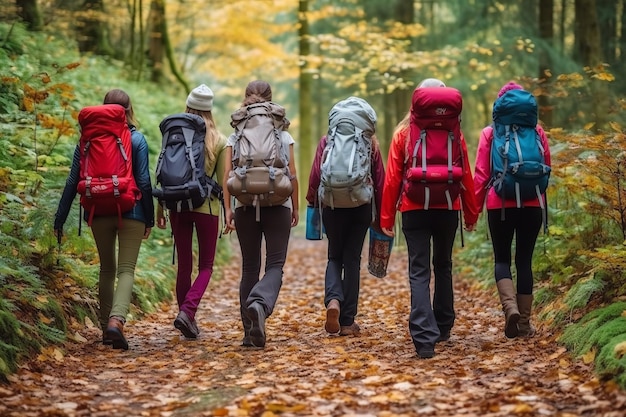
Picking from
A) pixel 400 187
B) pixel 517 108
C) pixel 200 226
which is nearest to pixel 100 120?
pixel 200 226

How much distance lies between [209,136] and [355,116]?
133 centimetres

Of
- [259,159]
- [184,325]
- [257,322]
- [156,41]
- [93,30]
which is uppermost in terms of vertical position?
[156,41]

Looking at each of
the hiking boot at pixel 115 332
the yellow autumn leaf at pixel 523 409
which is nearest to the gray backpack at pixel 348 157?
the hiking boot at pixel 115 332

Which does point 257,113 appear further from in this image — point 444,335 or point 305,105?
point 305,105

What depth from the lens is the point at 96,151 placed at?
6.14 m

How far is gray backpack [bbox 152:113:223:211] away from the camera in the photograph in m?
6.34

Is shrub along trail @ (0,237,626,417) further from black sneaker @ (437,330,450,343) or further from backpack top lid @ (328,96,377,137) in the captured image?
backpack top lid @ (328,96,377,137)

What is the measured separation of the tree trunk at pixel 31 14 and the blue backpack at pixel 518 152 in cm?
948

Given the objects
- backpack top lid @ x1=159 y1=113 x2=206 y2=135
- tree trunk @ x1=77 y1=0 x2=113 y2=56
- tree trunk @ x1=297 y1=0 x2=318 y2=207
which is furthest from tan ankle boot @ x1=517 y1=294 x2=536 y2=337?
tree trunk @ x1=297 y1=0 x2=318 y2=207

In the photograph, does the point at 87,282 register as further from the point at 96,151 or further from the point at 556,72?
the point at 556,72

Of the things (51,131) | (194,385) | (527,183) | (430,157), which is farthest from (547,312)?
(51,131)

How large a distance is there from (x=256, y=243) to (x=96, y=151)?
5.03 ft

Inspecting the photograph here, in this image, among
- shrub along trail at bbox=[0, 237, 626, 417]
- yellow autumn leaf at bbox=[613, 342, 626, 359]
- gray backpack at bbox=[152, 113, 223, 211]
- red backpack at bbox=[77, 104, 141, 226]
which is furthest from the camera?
gray backpack at bbox=[152, 113, 223, 211]

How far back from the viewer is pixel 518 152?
603 cm
